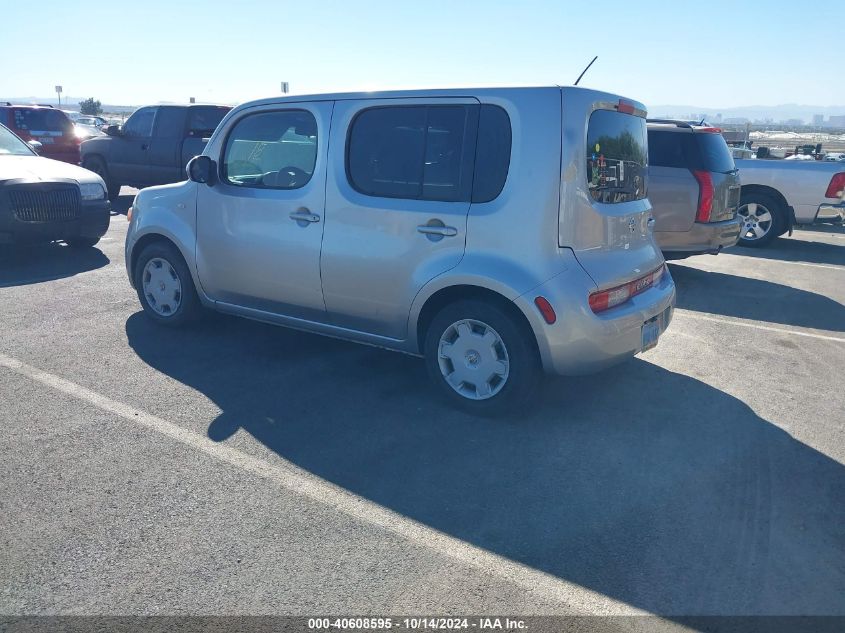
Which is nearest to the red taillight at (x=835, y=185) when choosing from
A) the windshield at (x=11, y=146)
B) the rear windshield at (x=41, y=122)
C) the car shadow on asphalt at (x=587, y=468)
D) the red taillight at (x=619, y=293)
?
the car shadow on asphalt at (x=587, y=468)

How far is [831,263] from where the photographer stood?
10570mm

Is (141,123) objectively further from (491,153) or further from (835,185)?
(835,185)

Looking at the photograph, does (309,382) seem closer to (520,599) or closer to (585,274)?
(585,274)

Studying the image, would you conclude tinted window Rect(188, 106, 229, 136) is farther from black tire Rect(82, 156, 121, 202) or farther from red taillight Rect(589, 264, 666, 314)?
red taillight Rect(589, 264, 666, 314)

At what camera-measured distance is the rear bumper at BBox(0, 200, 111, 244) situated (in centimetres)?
813

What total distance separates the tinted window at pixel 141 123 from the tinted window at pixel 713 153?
32.2 feet

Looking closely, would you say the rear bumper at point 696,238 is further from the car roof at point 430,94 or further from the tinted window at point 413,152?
the tinted window at point 413,152

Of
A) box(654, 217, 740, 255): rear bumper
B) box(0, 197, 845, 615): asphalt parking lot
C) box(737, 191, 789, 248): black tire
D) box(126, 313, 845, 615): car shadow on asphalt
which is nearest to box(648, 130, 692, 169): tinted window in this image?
box(654, 217, 740, 255): rear bumper

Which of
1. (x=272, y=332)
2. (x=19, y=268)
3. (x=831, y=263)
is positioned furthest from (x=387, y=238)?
(x=831, y=263)

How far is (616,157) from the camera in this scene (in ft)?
14.8

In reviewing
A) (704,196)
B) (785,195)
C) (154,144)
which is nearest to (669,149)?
(704,196)

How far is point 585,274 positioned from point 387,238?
51.6 inches

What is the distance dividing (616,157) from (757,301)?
169 inches

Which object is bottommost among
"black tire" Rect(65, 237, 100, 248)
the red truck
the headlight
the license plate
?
"black tire" Rect(65, 237, 100, 248)
